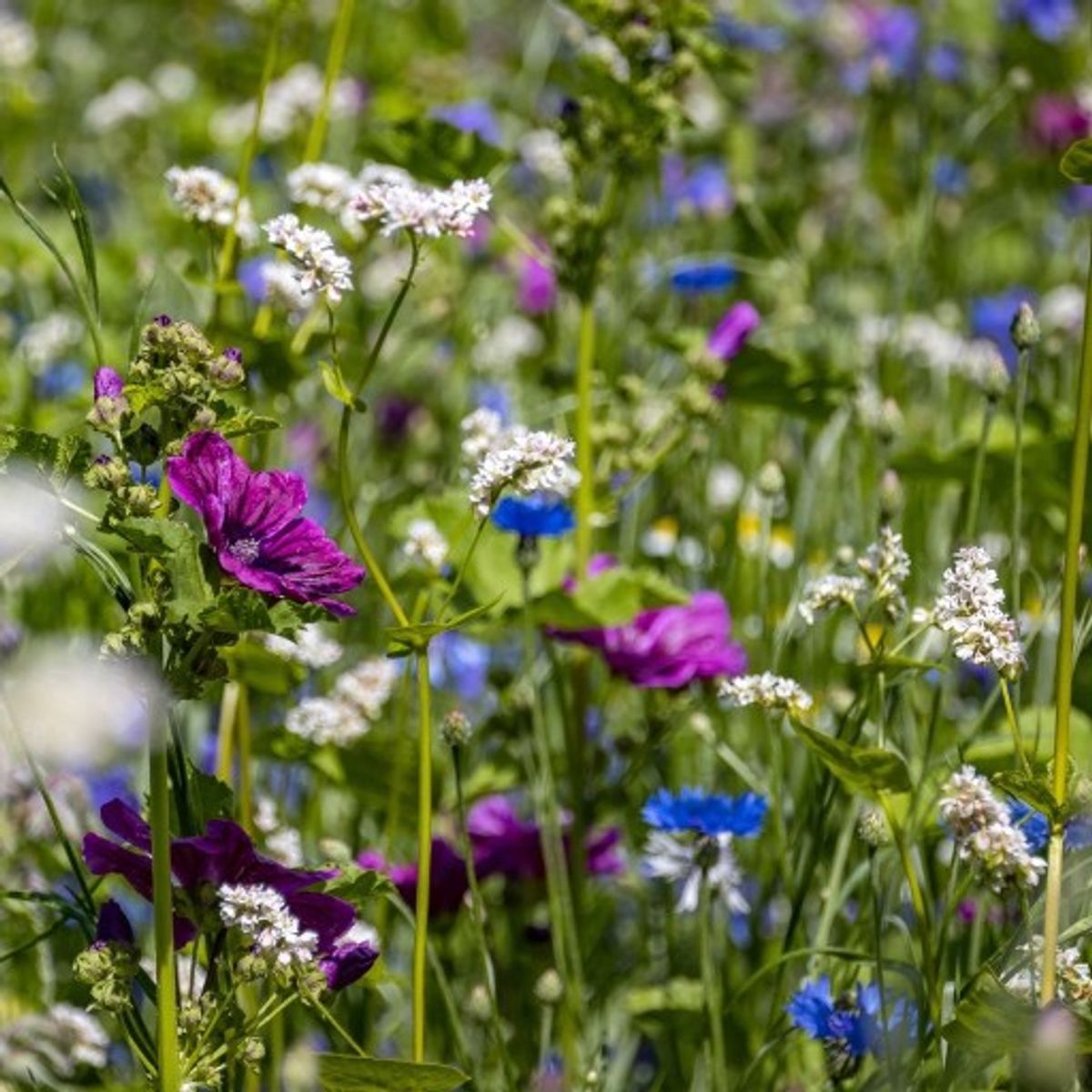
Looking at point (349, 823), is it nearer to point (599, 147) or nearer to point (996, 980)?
point (599, 147)

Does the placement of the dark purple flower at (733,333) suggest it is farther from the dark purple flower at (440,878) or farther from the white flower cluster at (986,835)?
the white flower cluster at (986,835)

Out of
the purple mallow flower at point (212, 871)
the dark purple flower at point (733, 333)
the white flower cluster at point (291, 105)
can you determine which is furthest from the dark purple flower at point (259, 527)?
the white flower cluster at point (291, 105)

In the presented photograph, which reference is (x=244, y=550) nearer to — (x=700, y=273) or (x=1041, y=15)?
(x=700, y=273)

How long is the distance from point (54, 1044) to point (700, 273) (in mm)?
952

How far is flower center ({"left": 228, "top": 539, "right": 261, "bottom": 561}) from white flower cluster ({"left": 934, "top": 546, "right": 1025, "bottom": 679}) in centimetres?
29

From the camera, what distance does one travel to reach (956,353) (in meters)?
2.12

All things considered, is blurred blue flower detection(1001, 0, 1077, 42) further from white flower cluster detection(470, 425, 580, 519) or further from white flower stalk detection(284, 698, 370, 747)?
white flower cluster detection(470, 425, 580, 519)

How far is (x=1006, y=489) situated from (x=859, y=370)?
360 mm

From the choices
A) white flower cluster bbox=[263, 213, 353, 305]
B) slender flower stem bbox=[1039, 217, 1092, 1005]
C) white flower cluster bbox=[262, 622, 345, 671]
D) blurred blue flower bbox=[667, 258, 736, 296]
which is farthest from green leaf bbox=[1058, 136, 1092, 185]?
blurred blue flower bbox=[667, 258, 736, 296]

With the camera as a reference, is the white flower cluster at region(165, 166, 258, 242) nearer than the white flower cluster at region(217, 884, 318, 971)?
No

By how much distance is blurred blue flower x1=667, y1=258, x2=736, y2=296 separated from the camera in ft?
5.95

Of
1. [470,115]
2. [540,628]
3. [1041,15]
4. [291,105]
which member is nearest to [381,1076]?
[540,628]

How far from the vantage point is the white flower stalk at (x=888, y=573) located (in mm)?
982

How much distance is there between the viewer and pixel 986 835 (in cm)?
87
